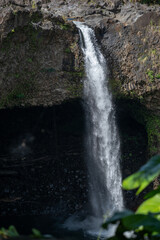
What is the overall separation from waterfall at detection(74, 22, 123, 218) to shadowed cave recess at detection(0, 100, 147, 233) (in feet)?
1.51

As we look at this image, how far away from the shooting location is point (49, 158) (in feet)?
28.9

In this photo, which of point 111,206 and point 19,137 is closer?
point 111,206

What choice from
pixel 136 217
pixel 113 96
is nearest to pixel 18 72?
pixel 113 96

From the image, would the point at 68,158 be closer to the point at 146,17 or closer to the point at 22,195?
the point at 22,195

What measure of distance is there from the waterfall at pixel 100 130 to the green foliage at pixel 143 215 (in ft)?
20.3

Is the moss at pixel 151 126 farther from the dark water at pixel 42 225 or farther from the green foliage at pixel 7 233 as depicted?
the green foliage at pixel 7 233

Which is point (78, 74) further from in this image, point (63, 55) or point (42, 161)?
point (42, 161)

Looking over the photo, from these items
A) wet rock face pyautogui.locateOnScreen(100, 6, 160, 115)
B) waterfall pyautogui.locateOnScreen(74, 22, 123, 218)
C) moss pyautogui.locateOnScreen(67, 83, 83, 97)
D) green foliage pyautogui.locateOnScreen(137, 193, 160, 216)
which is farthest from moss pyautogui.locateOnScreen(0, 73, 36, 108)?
green foliage pyautogui.locateOnScreen(137, 193, 160, 216)

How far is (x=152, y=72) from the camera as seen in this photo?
741cm

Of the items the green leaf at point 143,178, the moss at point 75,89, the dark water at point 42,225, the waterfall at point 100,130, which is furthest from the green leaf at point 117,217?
the waterfall at point 100,130

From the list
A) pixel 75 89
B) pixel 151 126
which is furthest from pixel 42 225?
pixel 151 126

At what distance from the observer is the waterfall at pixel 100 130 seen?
736 centimetres

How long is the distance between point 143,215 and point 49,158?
25.4 ft

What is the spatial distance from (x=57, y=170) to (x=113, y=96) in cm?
291
